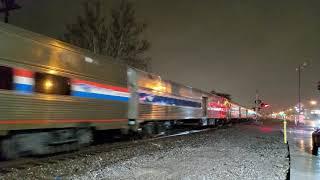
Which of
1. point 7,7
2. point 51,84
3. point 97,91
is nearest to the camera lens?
point 51,84

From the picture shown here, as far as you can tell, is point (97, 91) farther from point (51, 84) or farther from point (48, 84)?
point (48, 84)

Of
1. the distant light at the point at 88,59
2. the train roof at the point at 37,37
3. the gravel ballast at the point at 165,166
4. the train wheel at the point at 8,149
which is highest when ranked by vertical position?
the train roof at the point at 37,37

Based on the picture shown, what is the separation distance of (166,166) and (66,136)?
14.8 feet

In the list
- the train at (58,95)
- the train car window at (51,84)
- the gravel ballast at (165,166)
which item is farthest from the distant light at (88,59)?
the gravel ballast at (165,166)

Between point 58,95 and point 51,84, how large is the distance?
53cm

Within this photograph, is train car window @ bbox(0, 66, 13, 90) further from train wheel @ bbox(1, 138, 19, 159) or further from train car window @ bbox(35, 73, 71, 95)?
train wheel @ bbox(1, 138, 19, 159)

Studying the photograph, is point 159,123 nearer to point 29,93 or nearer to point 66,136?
point 66,136

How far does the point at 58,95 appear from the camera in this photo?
14102 millimetres

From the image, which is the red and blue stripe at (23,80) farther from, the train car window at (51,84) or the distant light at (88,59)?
the distant light at (88,59)

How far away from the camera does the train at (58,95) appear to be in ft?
39.8

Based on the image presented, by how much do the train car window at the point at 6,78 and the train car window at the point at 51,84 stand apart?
1142 mm

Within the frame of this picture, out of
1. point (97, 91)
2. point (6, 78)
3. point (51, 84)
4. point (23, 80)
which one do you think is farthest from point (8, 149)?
point (97, 91)

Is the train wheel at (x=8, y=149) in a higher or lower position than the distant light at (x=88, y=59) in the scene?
lower

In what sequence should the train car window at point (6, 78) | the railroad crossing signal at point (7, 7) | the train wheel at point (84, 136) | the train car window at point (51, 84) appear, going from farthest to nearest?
1. the railroad crossing signal at point (7, 7)
2. the train wheel at point (84, 136)
3. the train car window at point (51, 84)
4. the train car window at point (6, 78)
